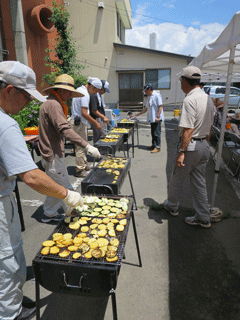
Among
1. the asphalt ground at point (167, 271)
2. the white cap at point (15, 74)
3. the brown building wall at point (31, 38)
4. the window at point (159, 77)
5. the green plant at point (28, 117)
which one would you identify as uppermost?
the brown building wall at point (31, 38)

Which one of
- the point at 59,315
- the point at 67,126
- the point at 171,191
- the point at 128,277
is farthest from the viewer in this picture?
the point at 171,191

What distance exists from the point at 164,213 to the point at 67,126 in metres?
2.18

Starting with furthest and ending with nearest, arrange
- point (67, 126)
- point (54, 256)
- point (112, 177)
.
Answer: point (112, 177) → point (67, 126) → point (54, 256)

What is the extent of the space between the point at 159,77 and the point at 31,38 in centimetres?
1148

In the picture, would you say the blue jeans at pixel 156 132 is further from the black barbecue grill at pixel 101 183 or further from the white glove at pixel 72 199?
the white glove at pixel 72 199

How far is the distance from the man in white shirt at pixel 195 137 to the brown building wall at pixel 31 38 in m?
9.53

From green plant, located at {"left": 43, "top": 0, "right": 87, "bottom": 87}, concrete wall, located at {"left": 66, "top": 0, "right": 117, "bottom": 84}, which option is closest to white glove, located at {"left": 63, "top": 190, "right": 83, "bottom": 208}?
green plant, located at {"left": 43, "top": 0, "right": 87, "bottom": 87}

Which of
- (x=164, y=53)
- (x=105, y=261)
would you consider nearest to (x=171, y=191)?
(x=105, y=261)

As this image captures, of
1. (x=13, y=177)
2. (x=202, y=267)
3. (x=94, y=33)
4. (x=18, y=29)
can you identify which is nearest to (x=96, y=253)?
(x=13, y=177)

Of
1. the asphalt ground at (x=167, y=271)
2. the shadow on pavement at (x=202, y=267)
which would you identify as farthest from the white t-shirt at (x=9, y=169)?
the shadow on pavement at (x=202, y=267)

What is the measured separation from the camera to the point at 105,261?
1.52 m

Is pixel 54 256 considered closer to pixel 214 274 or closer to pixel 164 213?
pixel 214 274

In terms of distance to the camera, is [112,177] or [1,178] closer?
[1,178]

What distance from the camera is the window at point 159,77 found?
18.7 meters
